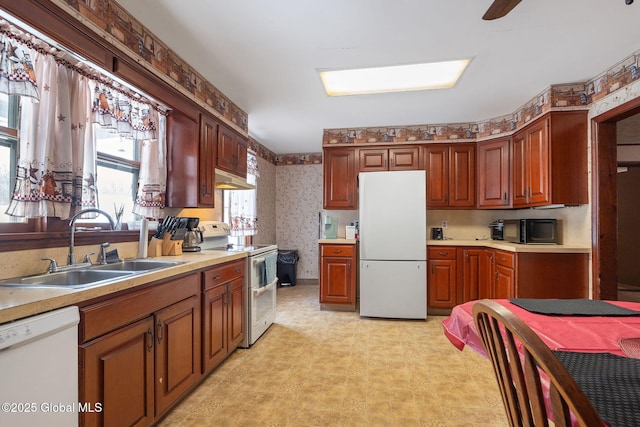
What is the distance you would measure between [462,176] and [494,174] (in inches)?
14.3

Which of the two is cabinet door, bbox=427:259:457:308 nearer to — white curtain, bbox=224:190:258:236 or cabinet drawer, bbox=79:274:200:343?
white curtain, bbox=224:190:258:236

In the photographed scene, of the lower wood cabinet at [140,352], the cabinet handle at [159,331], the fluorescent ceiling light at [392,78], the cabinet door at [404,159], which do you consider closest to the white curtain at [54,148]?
the lower wood cabinet at [140,352]

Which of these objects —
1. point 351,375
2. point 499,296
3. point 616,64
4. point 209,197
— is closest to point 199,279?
point 209,197

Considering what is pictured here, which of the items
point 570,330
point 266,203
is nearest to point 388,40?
point 570,330

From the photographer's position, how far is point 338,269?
3908 millimetres

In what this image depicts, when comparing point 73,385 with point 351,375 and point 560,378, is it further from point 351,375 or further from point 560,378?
point 351,375

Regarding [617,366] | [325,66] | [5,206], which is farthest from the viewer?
[325,66]

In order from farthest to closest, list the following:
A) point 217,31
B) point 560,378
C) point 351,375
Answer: point 351,375 → point 217,31 → point 560,378

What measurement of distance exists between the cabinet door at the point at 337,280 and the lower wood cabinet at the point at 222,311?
55.2 inches

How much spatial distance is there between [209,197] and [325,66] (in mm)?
1511

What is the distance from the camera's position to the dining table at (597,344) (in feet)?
1.95

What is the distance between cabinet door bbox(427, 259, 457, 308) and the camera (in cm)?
371

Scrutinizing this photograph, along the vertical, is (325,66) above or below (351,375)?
above

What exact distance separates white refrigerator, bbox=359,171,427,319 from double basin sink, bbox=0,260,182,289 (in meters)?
2.29
